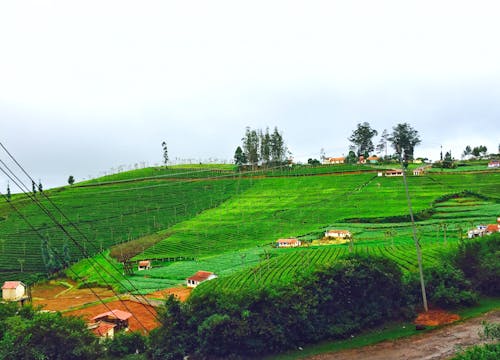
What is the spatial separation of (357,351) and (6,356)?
1747 cm

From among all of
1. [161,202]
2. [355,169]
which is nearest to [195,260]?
[161,202]

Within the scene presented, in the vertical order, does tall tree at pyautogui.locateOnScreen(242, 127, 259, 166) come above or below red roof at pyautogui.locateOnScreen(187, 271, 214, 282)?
above

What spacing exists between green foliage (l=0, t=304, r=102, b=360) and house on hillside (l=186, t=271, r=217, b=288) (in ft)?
59.2

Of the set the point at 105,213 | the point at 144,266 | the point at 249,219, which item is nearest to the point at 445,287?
the point at 144,266

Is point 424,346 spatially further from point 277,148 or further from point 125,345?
point 277,148

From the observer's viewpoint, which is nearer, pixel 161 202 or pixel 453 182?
pixel 453 182

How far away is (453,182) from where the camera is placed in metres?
77.0

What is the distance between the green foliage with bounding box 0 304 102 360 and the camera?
22750 millimetres

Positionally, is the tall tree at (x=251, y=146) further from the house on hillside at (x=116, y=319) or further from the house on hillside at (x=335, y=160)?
the house on hillside at (x=116, y=319)

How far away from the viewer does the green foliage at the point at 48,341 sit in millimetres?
22750

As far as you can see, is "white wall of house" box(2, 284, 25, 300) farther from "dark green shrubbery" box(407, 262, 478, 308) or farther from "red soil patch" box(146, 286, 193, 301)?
"dark green shrubbery" box(407, 262, 478, 308)

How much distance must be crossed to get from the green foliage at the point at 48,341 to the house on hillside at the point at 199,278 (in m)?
18.0

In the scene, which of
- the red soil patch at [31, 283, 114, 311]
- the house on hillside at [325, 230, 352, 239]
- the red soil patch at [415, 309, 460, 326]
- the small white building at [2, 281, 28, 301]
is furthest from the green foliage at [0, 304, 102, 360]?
the house on hillside at [325, 230, 352, 239]

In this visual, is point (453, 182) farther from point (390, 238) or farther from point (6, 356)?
point (6, 356)
